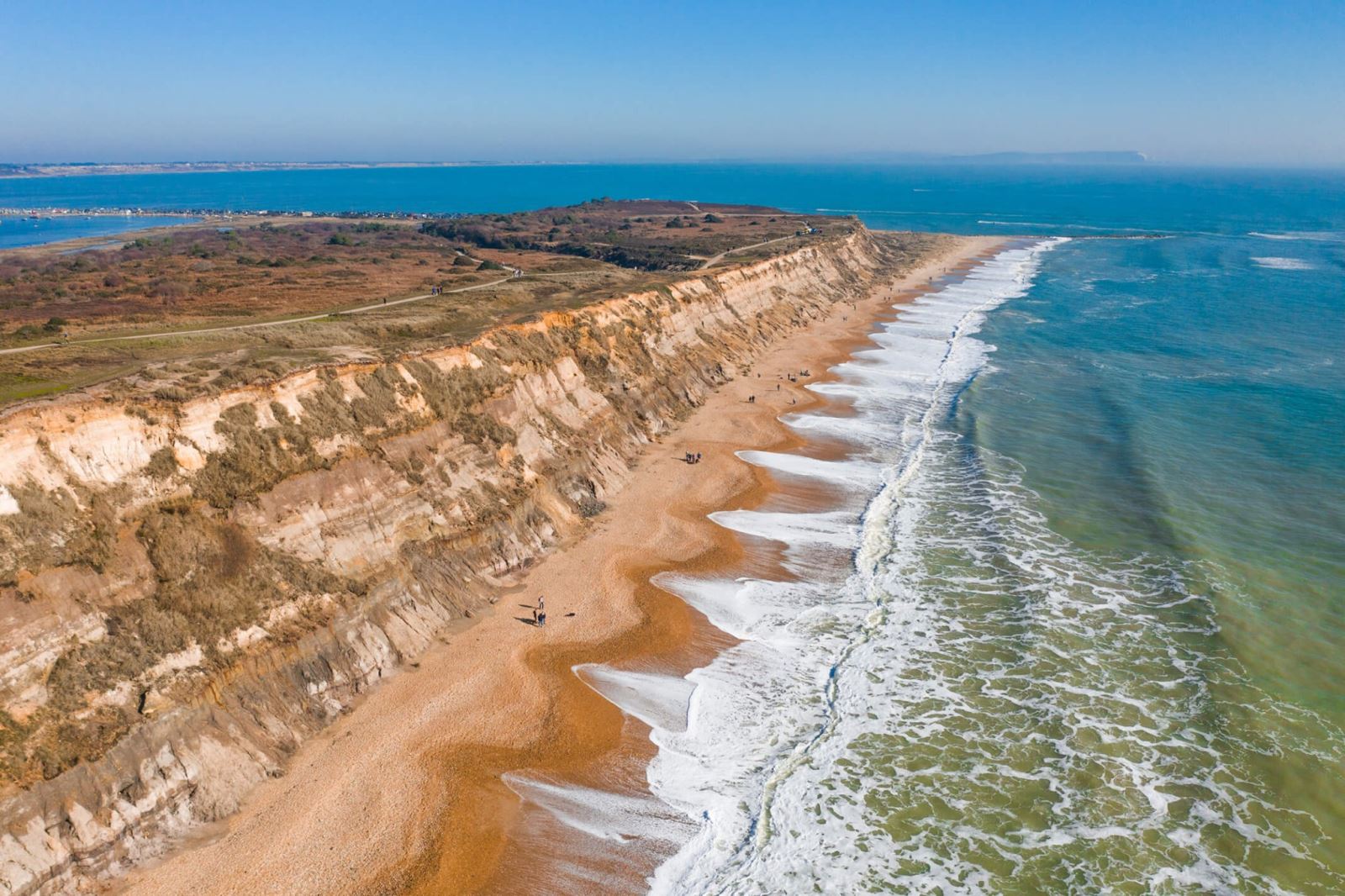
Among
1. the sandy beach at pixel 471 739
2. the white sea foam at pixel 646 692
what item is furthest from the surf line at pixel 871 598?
the sandy beach at pixel 471 739

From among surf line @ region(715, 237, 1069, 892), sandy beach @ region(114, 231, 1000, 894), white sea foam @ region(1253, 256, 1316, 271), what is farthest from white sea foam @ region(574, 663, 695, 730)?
white sea foam @ region(1253, 256, 1316, 271)

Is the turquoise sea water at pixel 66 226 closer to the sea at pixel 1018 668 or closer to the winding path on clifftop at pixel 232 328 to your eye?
the winding path on clifftop at pixel 232 328

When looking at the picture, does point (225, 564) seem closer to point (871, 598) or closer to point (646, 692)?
point (646, 692)

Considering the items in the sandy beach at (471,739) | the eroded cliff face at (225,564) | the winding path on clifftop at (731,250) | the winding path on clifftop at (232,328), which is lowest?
A: the sandy beach at (471,739)

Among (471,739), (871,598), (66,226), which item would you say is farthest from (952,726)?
(66,226)

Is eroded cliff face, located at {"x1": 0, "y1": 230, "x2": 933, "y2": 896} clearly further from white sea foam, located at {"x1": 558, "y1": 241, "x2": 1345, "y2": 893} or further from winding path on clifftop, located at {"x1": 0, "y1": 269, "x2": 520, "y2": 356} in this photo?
winding path on clifftop, located at {"x1": 0, "y1": 269, "x2": 520, "y2": 356}

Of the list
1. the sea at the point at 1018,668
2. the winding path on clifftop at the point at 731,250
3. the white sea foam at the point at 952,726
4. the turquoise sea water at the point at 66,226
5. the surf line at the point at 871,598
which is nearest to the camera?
the white sea foam at the point at 952,726

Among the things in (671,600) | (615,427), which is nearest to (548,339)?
(615,427)
